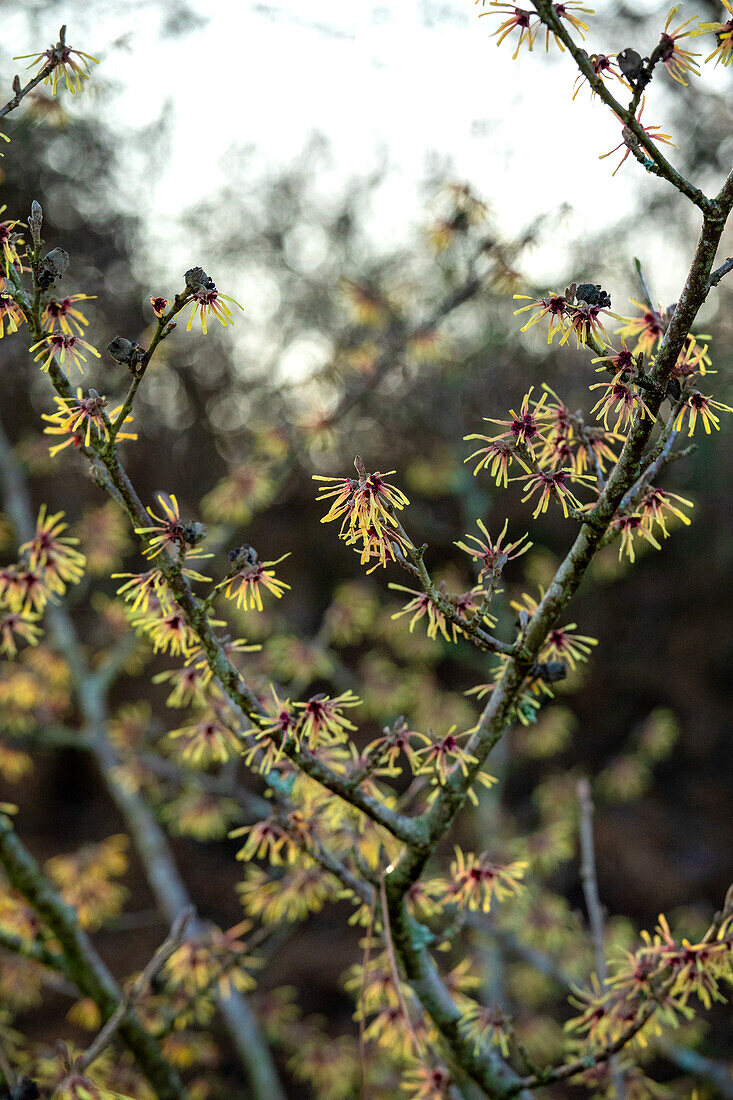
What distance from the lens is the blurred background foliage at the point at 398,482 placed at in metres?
2.26

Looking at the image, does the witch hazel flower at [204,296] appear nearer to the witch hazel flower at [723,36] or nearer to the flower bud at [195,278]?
the flower bud at [195,278]

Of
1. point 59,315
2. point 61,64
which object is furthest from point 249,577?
point 61,64

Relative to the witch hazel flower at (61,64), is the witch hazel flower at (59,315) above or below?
below

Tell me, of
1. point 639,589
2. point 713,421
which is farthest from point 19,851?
point 639,589

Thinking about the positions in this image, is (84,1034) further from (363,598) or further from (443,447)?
(443,447)

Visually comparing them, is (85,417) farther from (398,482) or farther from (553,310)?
(398,482)

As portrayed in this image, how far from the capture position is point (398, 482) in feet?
14.6

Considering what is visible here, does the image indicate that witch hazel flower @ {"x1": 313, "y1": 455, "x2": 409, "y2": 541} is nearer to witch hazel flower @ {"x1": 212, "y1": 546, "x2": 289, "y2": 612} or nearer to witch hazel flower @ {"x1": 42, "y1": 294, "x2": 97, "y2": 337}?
witch hazel flower @ {"x1": 212, "y1": 546, "x2": 289, "y2": 612}

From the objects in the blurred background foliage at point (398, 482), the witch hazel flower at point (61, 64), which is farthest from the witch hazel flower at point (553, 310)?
the blurred background foliage at point (398, 482)

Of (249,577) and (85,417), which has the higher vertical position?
(85,417)

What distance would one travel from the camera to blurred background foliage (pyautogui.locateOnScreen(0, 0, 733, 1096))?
2.26m

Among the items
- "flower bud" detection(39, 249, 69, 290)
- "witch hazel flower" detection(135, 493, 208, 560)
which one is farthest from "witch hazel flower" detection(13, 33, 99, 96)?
"witch hazel flower" detection(135, 493, 208, 560)

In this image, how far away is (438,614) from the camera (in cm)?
83

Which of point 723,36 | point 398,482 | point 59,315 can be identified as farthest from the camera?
point 398,482
